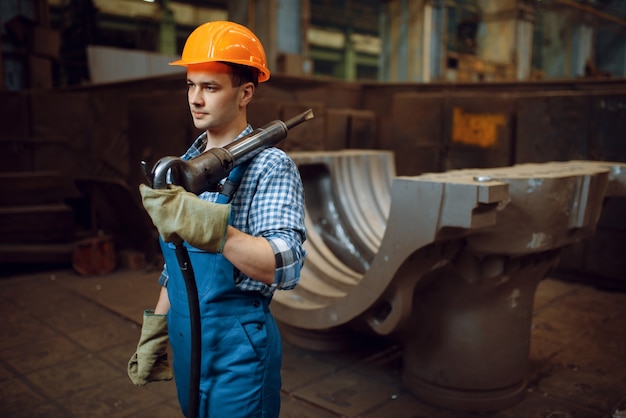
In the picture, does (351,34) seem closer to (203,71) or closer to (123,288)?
(123,288)

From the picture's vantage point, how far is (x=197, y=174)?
1368 mm

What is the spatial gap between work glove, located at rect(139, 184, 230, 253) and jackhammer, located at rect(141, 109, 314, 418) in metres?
0.05

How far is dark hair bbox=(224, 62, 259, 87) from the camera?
61.3 inches

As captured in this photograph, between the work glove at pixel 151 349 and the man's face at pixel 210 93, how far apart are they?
0.64m

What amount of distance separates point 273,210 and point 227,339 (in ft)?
1.20

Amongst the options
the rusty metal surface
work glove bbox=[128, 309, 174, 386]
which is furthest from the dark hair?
the rusty metal surface

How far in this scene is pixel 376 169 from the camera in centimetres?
442

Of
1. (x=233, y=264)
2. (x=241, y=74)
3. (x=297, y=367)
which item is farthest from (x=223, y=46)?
(x=297, y=367)

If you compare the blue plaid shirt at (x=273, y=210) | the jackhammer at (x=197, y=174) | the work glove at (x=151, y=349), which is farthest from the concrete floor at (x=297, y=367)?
the blue plaid shirt at (x=273, y=210)

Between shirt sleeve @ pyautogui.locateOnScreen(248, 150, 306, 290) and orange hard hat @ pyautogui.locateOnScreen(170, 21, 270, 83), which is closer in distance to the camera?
shirt sleeve @ pyautogui.locateOnScreen(248, 150, 306, 290)

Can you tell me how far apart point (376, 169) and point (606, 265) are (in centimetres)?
224

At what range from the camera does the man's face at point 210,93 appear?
60.0 inches

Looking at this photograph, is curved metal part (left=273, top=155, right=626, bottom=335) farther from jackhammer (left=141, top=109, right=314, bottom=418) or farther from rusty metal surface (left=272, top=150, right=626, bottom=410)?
jackhammer (left=141, top=109, right=314, bottom=418)

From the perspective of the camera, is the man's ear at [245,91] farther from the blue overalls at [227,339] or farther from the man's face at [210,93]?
the blue overalls at [227,339]
